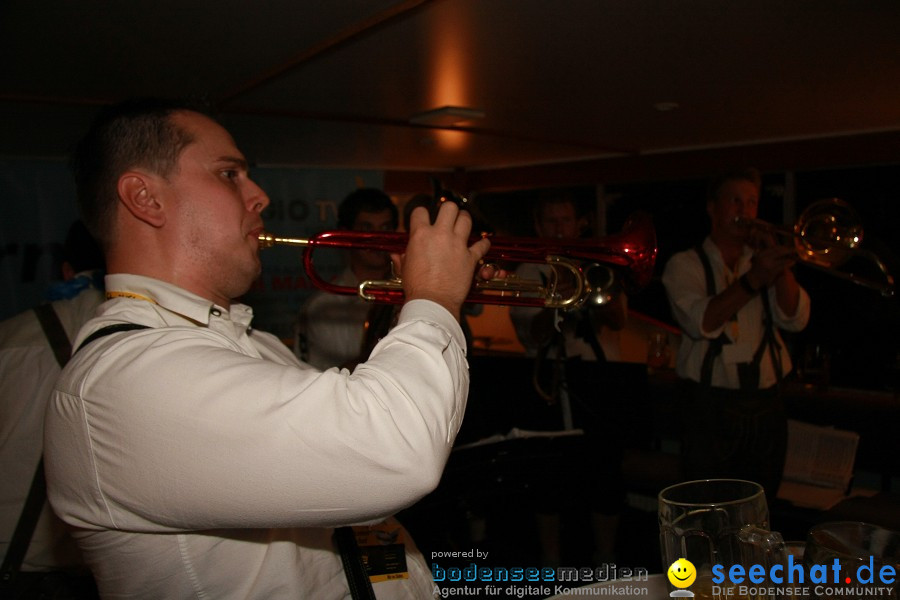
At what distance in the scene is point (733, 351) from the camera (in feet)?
10.4

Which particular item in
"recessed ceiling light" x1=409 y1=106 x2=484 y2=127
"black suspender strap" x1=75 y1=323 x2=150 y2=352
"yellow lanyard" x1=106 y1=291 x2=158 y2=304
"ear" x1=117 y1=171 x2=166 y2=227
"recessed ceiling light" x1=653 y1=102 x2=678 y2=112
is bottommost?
"black suspender strap" x1=75 y1=323 x2=150 y2=352

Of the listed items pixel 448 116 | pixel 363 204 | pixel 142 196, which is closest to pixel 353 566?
pixel 142 196

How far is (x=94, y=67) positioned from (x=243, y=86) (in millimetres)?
662

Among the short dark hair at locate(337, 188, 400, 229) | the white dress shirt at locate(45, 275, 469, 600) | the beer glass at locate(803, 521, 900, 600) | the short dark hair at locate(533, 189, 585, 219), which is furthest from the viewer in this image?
the short dark hair at locate(533, 189, 585, 219)

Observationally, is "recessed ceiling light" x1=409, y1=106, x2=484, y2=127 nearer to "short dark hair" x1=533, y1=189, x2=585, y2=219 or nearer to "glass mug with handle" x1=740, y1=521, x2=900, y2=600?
"short dark hair" x1=533, y1=189, x2=585, y2=219

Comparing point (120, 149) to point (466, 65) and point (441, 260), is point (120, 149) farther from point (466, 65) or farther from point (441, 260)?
point (466, 65)

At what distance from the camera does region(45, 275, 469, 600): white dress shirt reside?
3.26ft

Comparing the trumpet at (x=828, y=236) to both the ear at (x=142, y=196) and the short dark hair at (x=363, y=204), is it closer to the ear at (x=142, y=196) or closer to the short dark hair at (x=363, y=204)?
the short dark hair at (x=363, y=204)

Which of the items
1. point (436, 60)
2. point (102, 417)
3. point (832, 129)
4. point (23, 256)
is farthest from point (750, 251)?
point (23, 256)

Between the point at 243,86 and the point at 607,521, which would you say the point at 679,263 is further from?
the point at 243,86

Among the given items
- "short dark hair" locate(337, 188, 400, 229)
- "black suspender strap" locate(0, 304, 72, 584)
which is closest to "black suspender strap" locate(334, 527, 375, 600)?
"black suspender strap" locate(0, 304, 72, 584)

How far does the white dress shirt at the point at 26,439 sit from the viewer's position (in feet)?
6.25

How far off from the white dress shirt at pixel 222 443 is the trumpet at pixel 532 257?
1.90 ft

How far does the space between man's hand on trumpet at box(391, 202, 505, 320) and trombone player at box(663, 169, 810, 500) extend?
87.1 inches
